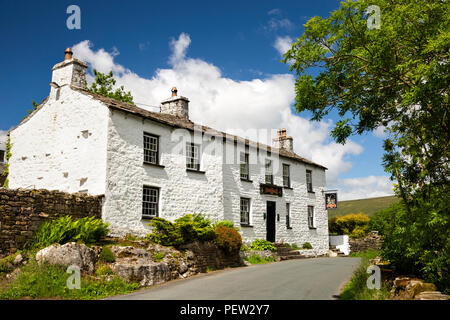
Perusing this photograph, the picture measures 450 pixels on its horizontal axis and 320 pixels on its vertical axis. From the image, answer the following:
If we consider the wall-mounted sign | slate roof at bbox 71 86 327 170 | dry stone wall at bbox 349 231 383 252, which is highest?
slate roof at bbox 71 86 327 170

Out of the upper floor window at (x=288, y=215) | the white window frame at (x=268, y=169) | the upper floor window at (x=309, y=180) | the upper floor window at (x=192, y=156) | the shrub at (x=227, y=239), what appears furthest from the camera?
the upper floor window at (x=309, y=180)

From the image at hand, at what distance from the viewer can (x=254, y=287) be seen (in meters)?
11.1

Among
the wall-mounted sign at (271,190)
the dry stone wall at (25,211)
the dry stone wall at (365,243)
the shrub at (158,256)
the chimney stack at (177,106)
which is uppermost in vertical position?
the chimney stack at (177,106)

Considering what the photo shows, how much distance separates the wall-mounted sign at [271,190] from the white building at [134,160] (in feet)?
0.21

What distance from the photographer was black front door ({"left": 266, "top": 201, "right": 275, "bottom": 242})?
2444cm

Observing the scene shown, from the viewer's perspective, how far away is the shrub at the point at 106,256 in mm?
12281

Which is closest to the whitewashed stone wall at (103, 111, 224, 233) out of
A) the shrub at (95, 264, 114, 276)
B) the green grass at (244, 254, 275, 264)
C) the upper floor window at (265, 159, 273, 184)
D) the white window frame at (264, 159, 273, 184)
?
the green grass at (244, 254, 275, 264)

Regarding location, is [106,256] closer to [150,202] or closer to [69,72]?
[150,202]

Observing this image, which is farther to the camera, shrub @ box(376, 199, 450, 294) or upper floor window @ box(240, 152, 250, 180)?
upper floor window @ box(240, 152, 250, 180)

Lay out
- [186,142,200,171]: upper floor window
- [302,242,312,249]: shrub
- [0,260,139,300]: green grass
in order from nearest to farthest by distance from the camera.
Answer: [0,260,139,300]: green grass → [186,142,200,171]: upper floor window → [302,242,312,249]: shrub

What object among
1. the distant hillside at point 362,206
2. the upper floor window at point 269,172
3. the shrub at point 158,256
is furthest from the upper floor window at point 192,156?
the distant hillside at point 362,206

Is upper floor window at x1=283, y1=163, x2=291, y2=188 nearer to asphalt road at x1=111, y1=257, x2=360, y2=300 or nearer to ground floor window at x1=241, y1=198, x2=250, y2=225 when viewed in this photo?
ground floor window at x1=241, y1=198, x2=250, y2=225

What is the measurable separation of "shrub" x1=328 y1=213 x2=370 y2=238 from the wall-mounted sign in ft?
36.7

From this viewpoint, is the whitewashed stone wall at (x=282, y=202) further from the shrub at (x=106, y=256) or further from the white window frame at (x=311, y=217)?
the shrub at (x=106, y=256)
